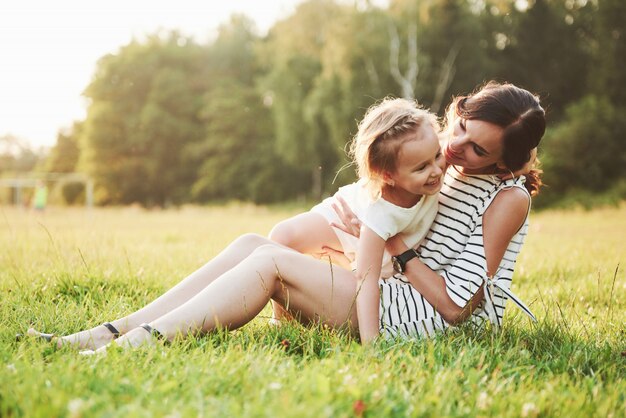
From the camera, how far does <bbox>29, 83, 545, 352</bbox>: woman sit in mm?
2533

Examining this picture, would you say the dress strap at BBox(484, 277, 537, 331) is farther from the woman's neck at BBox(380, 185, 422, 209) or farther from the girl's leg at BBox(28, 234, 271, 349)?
the girl's leg at BBox(28, 234, 271, 349)

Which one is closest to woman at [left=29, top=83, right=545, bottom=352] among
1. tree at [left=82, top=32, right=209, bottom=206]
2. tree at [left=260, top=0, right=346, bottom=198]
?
tree at [left=260, top=0, right=346, bottom=198]

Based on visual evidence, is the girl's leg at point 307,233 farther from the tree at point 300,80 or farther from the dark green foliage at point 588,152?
the tree at point 300,80

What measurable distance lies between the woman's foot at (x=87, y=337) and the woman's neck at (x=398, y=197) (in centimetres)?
136

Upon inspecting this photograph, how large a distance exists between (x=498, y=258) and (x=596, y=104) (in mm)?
23586

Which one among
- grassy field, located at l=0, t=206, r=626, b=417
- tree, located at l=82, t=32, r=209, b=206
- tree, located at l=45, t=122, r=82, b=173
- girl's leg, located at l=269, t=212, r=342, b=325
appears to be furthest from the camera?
tree, located at l=45, t=122, r=82, b=173

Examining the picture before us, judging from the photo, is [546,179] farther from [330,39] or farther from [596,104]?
[330,39]

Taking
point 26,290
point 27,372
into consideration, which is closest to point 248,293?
point 27,372

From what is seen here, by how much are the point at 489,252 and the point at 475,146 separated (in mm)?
505

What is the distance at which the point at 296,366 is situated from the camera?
214cm

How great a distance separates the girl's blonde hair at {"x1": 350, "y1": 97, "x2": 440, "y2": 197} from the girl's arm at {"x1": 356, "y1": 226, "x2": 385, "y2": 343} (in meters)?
0.23

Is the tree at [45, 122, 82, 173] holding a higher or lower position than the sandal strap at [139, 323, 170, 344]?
higher

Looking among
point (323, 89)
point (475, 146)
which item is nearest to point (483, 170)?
point (475, 146)

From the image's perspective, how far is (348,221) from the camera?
2.91 metres
